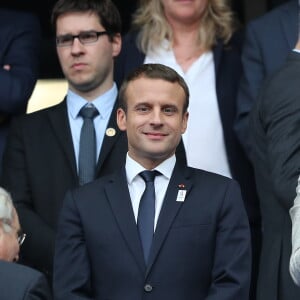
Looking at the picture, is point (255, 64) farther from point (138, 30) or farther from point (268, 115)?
point (268, 115)

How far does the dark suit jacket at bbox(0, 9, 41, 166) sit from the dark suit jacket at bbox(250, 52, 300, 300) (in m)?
1.22

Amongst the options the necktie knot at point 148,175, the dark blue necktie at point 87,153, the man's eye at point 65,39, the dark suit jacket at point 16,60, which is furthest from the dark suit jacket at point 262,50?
the necktie knot at point 148,175

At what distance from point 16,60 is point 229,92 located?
1.09 m

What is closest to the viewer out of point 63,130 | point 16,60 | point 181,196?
point 181,196

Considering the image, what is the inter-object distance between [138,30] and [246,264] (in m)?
1.97

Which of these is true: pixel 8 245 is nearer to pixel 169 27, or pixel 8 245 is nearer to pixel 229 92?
pixel 229 92

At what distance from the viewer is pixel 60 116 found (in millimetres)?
5598

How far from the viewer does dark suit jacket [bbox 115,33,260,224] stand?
19.5 ft

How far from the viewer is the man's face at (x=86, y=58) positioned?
5.60 meters

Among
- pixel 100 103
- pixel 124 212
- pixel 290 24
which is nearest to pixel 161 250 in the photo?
pixel 124 212

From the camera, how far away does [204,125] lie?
591cm

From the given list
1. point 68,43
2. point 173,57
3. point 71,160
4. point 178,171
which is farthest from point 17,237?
point 173,57

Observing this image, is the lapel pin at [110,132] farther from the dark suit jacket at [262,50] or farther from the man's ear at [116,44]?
the dark suit jacket at [262,50]

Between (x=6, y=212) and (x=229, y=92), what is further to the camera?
(x=229, y=92)
